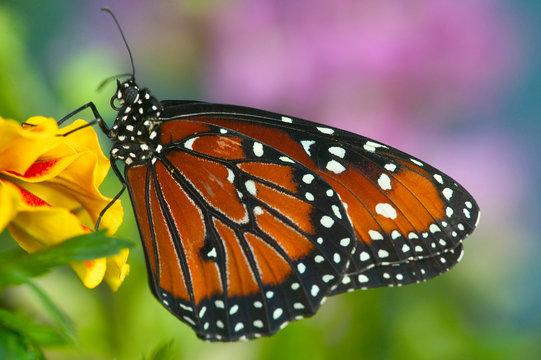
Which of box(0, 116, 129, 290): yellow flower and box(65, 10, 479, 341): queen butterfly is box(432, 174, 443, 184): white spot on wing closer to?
box(65, 10, 479, 341): queen butterfly

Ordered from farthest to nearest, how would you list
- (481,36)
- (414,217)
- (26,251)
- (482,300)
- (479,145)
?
(479,145), (481,36), (482,300), (414,217), (26,251)

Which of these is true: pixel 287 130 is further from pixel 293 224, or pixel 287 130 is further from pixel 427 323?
pixel 427 323

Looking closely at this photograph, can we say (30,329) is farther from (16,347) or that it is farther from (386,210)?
(386,210)

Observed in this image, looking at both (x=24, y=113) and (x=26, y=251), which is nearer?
(x=26, y=251)

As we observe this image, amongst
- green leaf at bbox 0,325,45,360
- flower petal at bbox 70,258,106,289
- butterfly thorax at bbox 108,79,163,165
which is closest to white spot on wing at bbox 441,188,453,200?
butterfly thorax at bbox 108,79,163,165

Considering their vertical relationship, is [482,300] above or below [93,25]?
below

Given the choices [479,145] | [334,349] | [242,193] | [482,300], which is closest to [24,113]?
[242,193]
